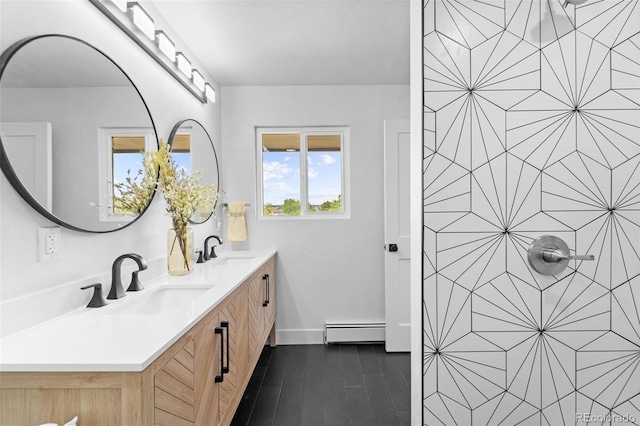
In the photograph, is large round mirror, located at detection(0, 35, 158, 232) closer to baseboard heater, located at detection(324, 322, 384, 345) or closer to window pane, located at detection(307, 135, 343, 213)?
window pane, located at detection(307, 135, 343, 213)

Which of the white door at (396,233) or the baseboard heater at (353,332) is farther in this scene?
the baseboard heater at (353,332)

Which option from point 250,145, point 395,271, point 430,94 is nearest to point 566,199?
point 430,94

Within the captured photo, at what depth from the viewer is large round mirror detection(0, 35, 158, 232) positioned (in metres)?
1.12

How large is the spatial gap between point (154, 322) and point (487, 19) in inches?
55.3

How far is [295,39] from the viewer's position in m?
2.44

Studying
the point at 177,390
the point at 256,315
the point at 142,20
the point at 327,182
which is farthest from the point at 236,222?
the point at 177,390

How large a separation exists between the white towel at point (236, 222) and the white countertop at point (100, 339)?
5.56 ft

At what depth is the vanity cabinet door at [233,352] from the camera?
1531mm

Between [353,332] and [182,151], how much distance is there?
2190mm

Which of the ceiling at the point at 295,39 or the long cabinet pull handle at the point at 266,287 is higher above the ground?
the ceiling at the point at 295,39

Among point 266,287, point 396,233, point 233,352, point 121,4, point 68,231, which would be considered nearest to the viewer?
point 68,231

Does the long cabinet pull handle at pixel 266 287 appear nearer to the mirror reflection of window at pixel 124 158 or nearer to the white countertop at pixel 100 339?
the white countertop at pixel 100 339

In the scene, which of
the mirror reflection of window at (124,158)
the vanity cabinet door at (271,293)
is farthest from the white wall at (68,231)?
the vanity cabinet door at (271,293)

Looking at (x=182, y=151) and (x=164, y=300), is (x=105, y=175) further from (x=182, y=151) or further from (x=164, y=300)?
(x=182, y=151)
